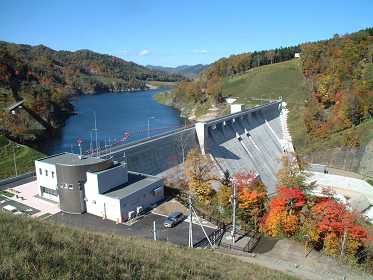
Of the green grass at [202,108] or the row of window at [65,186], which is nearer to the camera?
the row of window at [65,186]

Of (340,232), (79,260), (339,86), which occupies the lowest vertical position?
(340,232)

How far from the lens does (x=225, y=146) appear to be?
3997cm

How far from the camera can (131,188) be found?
22.0 m

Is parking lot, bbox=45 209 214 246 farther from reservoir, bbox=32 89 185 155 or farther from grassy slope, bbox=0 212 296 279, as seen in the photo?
reservoir, bbox=32 89 185 155

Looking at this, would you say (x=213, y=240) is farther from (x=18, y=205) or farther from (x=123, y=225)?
(x=18, y=205)

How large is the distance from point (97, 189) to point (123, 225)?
10.4 feet

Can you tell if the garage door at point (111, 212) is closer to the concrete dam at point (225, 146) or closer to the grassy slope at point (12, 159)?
the concrete dam at point (225, 146)

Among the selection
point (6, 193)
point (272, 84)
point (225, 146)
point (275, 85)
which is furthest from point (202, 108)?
point (6, 193)

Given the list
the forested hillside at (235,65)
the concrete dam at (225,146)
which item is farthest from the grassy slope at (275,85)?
the concrete dam at (225,146)

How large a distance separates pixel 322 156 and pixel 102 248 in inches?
1728

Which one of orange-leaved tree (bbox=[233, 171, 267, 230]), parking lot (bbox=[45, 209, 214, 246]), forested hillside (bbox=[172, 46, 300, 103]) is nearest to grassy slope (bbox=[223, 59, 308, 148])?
forested hillside (bbox=[172, 46, 300, 103])

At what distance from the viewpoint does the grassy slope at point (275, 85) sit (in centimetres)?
7128

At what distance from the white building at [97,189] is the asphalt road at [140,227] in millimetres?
656

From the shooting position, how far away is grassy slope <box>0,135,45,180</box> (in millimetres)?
33688
